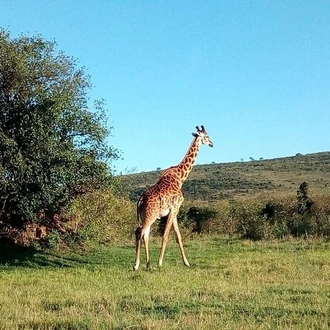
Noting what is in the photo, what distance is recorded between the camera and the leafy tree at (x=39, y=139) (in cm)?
1827

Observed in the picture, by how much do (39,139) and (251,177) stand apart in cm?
6315

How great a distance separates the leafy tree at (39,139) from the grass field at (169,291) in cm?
225

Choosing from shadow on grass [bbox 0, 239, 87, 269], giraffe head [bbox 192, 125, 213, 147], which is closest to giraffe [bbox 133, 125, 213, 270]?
giraffe head [bbox 192, 125, 213, 147]

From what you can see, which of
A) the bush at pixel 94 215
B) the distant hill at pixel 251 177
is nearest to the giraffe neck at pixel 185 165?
the bush at pixel 94 215

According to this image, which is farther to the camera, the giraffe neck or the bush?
the bush

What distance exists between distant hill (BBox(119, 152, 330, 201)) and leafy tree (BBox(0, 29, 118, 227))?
38.3 meters

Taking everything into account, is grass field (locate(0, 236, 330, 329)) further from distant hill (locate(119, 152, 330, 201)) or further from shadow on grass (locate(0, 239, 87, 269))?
distant hill (locate(119, 152, 330, 201))

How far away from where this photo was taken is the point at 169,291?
40.6 ft

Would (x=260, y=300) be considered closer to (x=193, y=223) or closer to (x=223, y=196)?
(x=193, y=223)

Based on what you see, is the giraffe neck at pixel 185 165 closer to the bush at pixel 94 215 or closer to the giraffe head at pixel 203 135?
the giraffe head at pixel 203 135

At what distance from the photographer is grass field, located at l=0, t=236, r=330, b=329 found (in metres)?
8.91

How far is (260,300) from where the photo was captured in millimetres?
10789

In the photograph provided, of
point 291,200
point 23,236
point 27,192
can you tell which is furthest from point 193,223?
point 27,192

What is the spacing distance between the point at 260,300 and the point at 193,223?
2608 cm
